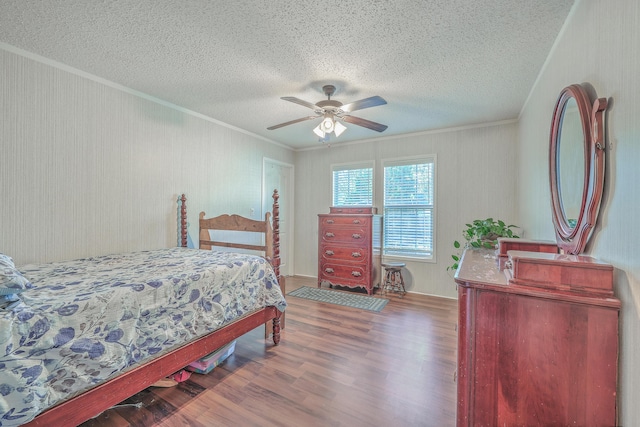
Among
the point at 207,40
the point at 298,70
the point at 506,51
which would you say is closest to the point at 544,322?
the point at 506,51

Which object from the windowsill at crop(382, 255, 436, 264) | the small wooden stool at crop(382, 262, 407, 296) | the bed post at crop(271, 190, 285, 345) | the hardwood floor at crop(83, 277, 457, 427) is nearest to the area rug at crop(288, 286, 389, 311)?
the small wooden stool at crop(382, 262, 407, 296)

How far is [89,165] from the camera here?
2445 mm

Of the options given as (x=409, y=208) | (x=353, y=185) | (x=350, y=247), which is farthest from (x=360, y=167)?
(x=350, y=247)

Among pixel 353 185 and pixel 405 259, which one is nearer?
pixel 405 259

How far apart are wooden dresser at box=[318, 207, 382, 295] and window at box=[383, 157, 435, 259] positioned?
10.0 inches

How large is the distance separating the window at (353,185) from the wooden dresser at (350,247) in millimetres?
425

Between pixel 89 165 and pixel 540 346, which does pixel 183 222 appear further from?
pixel 540 346

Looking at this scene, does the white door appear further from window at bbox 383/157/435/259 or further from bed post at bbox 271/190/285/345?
bed post at bbox 271/190/285/345

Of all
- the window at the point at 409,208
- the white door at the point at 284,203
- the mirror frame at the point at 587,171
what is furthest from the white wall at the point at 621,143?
the white door at the point at 284,203

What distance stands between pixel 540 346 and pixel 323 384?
144 centimetres

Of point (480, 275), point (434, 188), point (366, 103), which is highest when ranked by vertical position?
point (366, 103)

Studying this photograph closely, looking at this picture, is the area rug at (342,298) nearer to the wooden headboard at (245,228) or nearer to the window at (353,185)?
the wooden headboard at (245,228)

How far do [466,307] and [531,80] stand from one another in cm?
247

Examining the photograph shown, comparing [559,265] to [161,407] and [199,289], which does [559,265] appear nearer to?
[199,289]
